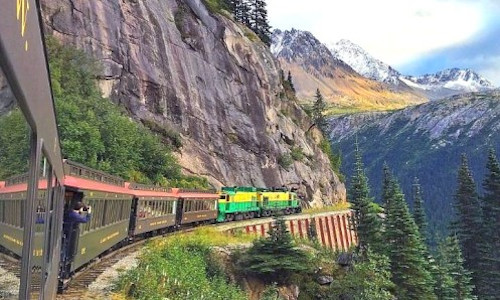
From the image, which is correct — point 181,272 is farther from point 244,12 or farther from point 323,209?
point 244,12

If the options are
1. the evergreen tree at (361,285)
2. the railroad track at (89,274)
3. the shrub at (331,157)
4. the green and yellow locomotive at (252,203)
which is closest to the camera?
the railroad track at (89,274)

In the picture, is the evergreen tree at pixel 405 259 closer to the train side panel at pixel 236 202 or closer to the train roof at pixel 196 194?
the train side panel at pixel 236 202

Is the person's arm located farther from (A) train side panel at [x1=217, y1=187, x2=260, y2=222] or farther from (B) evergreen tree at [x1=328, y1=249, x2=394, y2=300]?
(A) train side panel at [x1=217, y1=187, x2=260, y2=222]

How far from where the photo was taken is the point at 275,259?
90.5 ft

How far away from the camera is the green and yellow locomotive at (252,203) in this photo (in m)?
44.6

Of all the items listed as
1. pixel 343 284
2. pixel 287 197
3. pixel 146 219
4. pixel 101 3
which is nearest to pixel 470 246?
pixel 287 197

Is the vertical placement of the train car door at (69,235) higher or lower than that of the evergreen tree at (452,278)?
higher

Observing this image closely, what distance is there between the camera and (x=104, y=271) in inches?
730

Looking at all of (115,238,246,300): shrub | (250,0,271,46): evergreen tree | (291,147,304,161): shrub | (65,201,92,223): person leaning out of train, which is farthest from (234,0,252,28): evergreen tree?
(65,201,92,223): person leaning out of train

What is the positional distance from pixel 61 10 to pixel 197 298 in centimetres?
4134

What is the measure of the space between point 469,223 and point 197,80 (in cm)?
3411

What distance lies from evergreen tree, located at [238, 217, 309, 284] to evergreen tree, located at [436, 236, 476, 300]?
66.2 feet

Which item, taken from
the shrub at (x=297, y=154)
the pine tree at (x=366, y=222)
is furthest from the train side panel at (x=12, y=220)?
the shrub at (x=297, y=154)

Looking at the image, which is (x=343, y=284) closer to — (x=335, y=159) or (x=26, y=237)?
(x=26, y=237)
